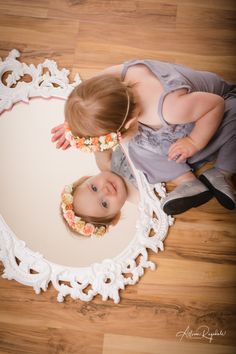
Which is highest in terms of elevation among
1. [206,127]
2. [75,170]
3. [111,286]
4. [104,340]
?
[206,127]

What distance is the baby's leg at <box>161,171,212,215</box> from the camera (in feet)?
3.76

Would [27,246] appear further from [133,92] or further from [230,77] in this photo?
[230,77]

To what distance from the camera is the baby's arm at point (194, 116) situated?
1.11 metres

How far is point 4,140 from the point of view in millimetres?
1263

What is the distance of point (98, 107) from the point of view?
3.28 feet

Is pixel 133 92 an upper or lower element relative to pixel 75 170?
upper

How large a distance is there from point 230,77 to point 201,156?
0.31 metres

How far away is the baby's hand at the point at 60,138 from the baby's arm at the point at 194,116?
0.33 meters

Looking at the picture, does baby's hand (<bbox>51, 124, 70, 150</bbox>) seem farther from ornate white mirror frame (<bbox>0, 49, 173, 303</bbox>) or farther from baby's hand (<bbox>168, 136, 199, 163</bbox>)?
baby's hand (<bbox>168, 136, 199, 163</bbox>)

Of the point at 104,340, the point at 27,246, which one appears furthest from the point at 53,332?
the point at 27,246
